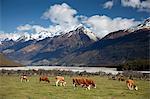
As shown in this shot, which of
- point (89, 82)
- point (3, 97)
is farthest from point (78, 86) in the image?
point (3, 97)

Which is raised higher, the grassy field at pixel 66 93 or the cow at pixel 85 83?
the cow at pixel 85 83

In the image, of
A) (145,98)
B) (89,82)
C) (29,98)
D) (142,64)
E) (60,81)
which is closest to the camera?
(29,98)

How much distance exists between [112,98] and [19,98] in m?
5.74

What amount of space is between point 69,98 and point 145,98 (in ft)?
16.3

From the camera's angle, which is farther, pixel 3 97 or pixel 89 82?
pixel 89 82

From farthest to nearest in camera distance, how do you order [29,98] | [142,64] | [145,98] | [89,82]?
1. [142,64]
2. [89,82]
3. [145,98]
4. [29,98]

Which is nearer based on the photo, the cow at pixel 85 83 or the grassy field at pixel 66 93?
the grassy field at pixel 66 93

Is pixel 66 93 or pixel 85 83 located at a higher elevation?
pixel 85 83

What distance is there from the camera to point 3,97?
20188 mm

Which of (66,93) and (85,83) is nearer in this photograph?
(66,93)

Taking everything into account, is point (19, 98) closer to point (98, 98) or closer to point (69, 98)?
point (69, 98)

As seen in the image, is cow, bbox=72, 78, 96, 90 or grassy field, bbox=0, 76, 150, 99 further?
cow, bbox=72, 78, 96, 90

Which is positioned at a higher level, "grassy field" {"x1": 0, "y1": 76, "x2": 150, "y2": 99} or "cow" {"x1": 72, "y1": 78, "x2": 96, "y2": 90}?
"cow" {"x1": 72, "y1": 78, "x2": 96, "y2": 90}

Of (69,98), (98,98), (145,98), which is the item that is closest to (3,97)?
(69,98)
